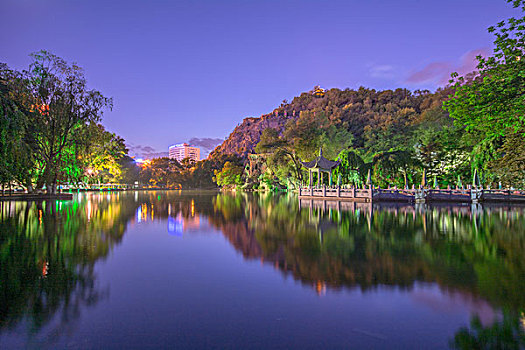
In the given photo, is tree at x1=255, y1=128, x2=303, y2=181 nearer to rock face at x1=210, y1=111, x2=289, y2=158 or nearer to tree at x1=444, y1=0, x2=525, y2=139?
tree at x1=444, y1=0, x2=525, y2=139

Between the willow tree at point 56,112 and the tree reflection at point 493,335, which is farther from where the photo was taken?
the willow tree at point 56,112

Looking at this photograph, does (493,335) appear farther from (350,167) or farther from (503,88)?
(350,167)

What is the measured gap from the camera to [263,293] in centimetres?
520

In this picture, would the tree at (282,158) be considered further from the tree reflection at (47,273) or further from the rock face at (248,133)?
the rock face at (248,133)

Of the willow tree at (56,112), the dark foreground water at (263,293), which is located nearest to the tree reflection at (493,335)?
the dark foreground water at (263,293)

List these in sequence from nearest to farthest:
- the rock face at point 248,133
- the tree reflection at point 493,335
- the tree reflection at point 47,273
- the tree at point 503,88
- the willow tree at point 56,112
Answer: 1. the tree reflection at point 493,335
2. the tree reflection at point 47,273
3. the tree at point 503,88
4. the willow tree at point 56,112
5. the rock face at point 248,133

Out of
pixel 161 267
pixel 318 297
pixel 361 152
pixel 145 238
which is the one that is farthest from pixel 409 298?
pixel 361 152

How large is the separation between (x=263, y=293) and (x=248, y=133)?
4721 inches

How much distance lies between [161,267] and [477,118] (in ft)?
45.2

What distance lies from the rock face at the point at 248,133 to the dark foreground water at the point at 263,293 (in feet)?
333

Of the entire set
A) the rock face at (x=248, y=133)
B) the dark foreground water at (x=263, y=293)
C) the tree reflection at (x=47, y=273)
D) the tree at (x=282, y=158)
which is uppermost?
the rock face at (x=248, y=133)

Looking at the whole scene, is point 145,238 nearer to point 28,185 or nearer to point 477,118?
point 477,118

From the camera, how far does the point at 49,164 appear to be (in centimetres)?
2959

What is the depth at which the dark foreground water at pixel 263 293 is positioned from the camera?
3.66m
